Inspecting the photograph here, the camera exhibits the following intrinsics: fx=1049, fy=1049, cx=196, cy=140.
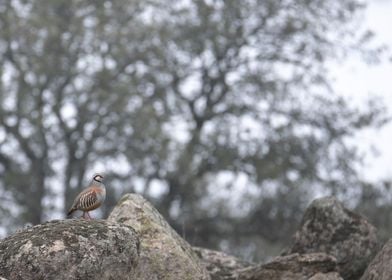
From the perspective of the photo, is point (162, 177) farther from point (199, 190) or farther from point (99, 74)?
point (99, 74)

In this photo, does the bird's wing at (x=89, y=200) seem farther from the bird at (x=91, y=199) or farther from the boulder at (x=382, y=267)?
the boulder at (x=382, y=267)

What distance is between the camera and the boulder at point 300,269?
39.6ft

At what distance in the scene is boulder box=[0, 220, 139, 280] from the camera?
9.47 metres

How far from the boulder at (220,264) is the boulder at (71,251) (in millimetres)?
3807

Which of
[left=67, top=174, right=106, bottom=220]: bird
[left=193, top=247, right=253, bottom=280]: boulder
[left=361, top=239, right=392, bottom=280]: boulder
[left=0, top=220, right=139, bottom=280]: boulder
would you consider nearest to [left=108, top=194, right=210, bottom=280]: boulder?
[left=67, top=174, right=106, bottom=220]: bird

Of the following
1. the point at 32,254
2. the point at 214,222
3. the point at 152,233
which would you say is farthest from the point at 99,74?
the point at 32,254

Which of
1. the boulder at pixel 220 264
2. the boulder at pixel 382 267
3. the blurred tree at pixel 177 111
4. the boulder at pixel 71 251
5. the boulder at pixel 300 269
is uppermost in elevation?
the blurred tree at pixel 177 111

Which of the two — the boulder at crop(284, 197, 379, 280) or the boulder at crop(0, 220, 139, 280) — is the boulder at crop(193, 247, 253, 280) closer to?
the boulder at crop(284, 197, 379, 280)

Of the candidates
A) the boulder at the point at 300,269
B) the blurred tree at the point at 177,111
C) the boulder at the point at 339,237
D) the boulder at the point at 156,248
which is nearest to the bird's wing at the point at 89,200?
the boulder at the point at 156,248

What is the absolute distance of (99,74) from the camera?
34250 mm

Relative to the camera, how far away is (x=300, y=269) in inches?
481

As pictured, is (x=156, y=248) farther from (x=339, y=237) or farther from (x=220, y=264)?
(x=339, y=237)

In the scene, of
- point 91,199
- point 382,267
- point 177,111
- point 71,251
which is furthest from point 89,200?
point 177,111

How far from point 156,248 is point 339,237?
123 inches
